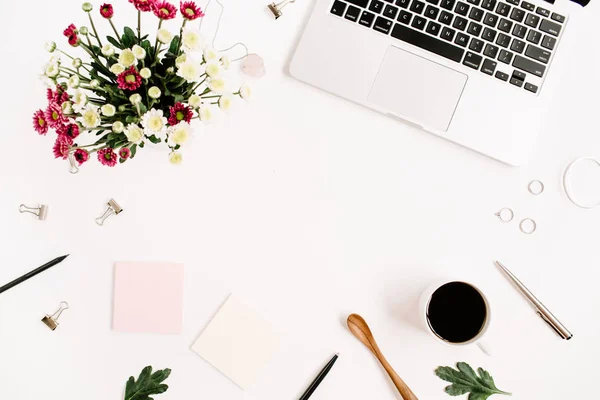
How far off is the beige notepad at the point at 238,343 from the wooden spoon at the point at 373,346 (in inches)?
5.2

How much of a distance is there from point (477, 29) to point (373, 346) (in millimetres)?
541

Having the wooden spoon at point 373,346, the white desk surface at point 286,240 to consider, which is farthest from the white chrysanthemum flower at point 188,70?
the wooden spoon at point 373,346

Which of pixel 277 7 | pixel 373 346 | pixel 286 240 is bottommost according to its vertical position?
pixel 373 346

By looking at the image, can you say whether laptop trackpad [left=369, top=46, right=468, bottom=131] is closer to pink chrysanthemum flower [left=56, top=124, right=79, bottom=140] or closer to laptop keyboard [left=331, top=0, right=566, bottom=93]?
laptop keyboard [left=331, top=0, right=566, bottom=93]

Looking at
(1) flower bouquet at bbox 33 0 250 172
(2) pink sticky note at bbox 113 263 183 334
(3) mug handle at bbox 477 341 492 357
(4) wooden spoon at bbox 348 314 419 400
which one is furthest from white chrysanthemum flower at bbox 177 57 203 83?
(3) mug handle at bbox 477 341 492 357

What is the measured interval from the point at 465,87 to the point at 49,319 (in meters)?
0.78

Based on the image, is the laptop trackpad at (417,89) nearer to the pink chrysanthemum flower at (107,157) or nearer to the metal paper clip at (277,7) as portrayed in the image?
the metal paper clip at (277,7)

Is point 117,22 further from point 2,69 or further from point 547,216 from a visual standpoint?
point 547,216

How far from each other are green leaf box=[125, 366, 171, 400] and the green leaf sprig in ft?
1.50

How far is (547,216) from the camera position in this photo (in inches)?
31.0

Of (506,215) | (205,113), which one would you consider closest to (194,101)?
(205,113)

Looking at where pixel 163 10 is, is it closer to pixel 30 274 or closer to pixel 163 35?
pixel 163 35

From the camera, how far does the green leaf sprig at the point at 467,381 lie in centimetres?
77

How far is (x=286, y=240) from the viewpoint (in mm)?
784
